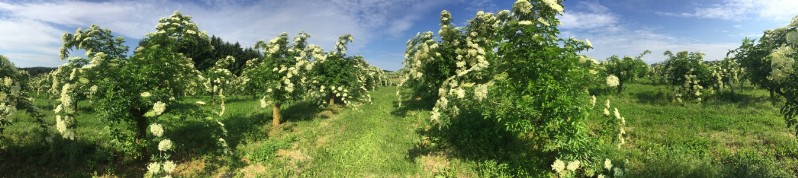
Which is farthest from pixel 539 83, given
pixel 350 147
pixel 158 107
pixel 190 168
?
pixel 190 168

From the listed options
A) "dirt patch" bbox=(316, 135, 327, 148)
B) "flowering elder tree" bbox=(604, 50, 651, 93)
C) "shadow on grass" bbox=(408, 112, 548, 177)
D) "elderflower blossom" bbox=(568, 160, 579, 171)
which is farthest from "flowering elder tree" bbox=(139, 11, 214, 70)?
"flowering elder tree" bbox=(604, 50, 651, 93)

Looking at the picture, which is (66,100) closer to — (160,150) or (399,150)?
(160,150)

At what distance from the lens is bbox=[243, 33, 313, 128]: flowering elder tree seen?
14.4 meters

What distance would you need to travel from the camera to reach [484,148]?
35.9ft

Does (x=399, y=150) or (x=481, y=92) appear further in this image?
(x=399, y=150)

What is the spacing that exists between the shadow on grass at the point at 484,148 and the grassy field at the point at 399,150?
0.03 meters

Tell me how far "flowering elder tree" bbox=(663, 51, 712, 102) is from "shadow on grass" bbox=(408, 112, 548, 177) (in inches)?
572

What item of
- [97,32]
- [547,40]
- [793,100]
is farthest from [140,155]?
[793,100]

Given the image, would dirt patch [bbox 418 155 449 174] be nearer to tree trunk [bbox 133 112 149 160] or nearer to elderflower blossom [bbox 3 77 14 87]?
tree trunk [bbox 133 112 149 160]

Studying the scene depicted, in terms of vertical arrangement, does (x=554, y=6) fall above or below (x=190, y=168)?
above

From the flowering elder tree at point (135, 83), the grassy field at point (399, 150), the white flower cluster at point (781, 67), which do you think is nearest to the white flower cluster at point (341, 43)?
the grassy field at point (399, 150)

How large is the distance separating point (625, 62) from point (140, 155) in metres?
31.9

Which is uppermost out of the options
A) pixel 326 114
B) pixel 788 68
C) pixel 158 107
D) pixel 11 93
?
pixel 788 68

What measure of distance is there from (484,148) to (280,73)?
846cm
